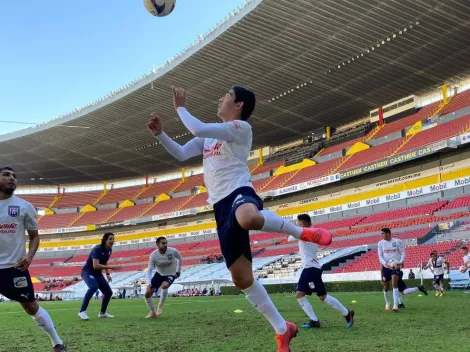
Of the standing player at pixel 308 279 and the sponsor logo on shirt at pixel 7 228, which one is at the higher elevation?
the sponsor logo on shirt at pixel 7 228

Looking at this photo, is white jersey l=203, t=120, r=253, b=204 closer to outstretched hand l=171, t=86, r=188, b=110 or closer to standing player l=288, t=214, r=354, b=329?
outstretched hand l=171, t=86, r=188, b=110

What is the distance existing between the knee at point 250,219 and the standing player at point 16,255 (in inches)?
99.8

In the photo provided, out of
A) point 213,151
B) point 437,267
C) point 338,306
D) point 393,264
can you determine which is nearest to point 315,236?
point 213,151

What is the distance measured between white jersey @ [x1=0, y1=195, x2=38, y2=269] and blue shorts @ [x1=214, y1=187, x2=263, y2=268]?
2.35 meters

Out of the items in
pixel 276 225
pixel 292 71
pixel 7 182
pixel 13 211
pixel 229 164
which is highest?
pixel 292 71

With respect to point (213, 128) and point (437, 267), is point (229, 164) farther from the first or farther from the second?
point (437, 267)

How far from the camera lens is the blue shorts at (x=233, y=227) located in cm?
390

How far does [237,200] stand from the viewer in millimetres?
3871

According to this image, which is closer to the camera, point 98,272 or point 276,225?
point 276,225

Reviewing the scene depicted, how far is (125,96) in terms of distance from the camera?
39.1m

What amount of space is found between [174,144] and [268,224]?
136 cm

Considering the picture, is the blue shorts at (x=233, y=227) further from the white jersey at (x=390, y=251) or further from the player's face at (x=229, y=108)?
the white jersey at (x=390, y=251)

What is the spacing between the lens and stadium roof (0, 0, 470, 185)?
2795 centimetres

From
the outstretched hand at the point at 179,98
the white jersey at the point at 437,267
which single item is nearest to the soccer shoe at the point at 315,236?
the outstretched hand at the point at 179,98
